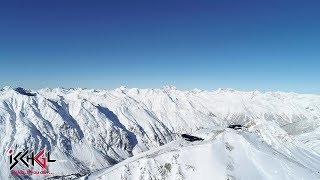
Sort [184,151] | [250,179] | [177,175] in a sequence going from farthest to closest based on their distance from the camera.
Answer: [184,151], [177,175], [250,179]

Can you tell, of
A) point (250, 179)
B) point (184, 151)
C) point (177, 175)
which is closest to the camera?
point (250, 179)

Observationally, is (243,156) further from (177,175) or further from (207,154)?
(177,175)

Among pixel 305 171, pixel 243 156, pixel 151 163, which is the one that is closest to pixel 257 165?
pixel 243 156

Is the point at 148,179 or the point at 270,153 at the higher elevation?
the point at 270,153

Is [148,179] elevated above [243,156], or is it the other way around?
[243,156]

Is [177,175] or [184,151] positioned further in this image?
[184,151]

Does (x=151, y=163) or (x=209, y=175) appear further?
(x=151, y=163)

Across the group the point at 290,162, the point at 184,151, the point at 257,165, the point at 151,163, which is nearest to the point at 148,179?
the point at 151,163

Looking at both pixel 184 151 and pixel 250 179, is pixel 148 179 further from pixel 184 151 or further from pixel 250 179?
pixel 250 179
